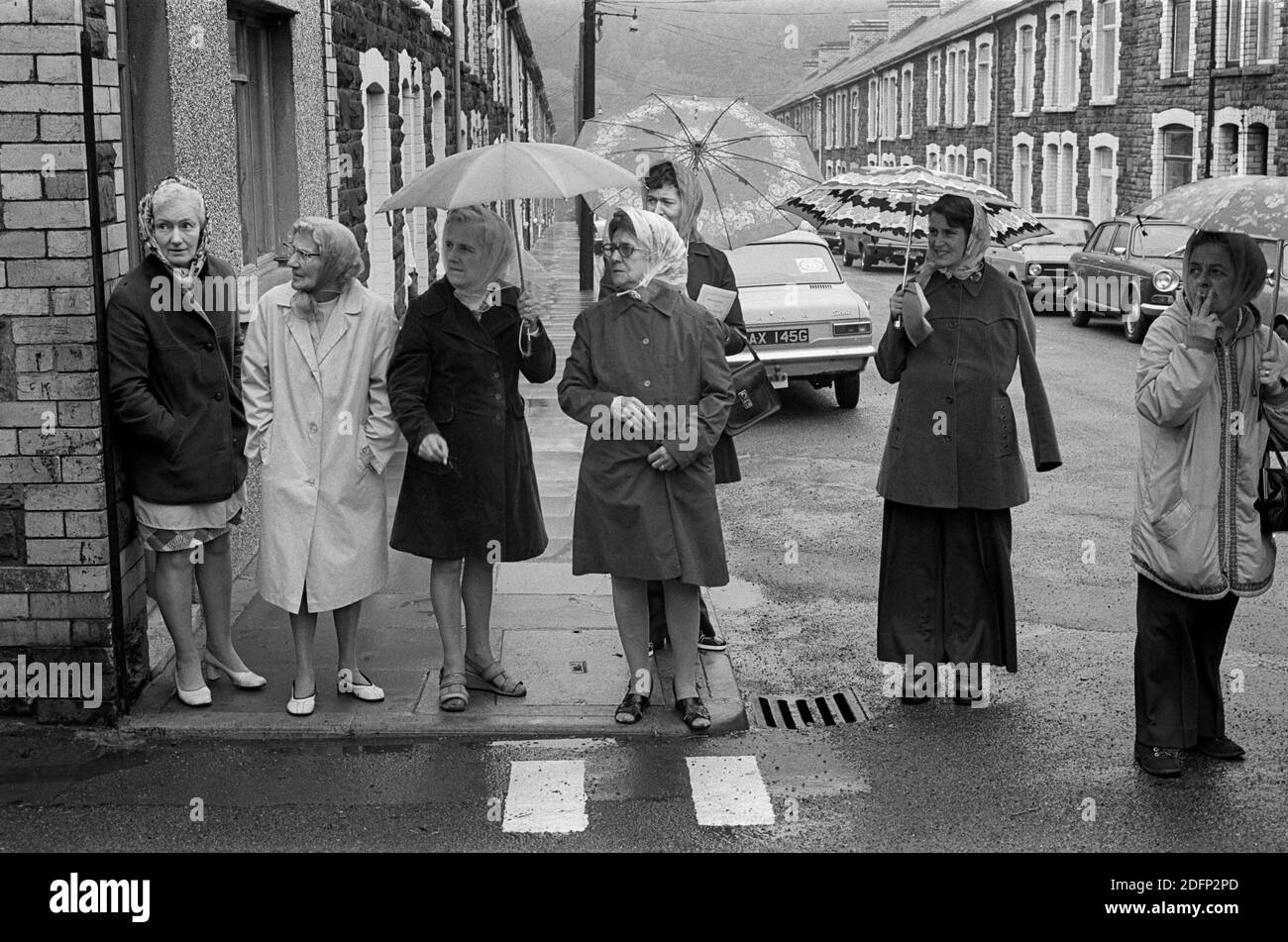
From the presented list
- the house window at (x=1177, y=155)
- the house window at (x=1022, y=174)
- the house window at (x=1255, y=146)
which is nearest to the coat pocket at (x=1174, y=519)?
the house window at (x=1255, y=146)

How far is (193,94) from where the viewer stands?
27.6 feet

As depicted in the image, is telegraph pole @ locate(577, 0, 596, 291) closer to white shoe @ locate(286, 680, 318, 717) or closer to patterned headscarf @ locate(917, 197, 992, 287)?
patterned headscarf @ locate(917, 197, 992, 287)

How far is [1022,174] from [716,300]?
37838 mm

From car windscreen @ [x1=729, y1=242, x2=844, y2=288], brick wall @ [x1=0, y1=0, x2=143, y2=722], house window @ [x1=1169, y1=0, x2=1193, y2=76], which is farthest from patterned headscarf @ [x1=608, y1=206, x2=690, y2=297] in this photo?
house window @ [x1=1169, y1=0, x2=1193, y2=76]

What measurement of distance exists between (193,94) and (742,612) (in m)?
3.90

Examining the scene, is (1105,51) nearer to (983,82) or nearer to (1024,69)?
(1024,69)

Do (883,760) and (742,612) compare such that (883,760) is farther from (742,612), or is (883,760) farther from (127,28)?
(127,28)

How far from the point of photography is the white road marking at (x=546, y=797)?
5.41 m

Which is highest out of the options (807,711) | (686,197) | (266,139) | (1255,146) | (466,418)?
(1255,146)

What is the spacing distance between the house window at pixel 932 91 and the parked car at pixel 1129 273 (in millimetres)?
27940

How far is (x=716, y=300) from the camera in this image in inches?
281

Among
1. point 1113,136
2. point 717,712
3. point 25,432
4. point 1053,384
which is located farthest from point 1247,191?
point 1113,136

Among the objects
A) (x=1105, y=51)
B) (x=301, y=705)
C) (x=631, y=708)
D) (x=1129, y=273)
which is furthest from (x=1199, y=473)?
(x=1105, y=51)
